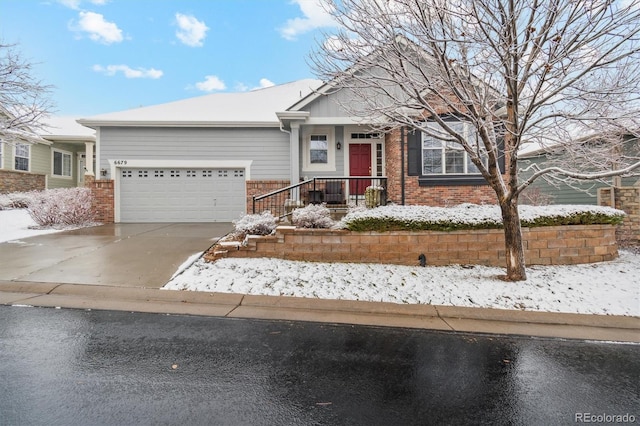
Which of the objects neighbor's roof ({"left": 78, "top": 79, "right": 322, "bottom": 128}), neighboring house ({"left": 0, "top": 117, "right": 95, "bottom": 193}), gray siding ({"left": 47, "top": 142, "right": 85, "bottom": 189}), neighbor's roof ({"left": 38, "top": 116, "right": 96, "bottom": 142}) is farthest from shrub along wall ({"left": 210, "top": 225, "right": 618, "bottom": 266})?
gray siding ({"left": 47, "top": 142, "right": 85, "bottom": 189})

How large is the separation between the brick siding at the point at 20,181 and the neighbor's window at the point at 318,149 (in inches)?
625

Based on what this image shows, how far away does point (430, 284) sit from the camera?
577cm

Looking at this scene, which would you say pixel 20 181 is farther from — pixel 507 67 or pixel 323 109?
pixel 507 67

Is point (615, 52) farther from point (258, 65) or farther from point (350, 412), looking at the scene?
point (258, 65)

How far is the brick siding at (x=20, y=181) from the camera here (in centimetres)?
1641

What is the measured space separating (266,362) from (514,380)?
231 cm

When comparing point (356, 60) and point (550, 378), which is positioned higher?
point (356, 60)

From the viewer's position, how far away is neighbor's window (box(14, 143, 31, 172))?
17125mm

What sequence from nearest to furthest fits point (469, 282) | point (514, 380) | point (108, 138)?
point (514, 380)
point (469, 282)
point (108, 138)

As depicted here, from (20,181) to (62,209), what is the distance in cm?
969

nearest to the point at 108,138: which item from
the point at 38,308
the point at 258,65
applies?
the point at 258,65

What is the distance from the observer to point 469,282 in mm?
5852

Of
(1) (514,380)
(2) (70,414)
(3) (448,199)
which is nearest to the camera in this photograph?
(2) (70,414)

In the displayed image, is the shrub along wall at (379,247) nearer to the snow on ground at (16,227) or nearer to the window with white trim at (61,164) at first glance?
the snow on ground at (16,227)
